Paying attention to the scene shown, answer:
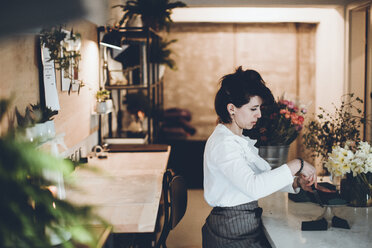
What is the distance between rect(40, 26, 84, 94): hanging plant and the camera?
8.09ft

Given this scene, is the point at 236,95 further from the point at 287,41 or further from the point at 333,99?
the point at 287,41

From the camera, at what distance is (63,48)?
2709 mm

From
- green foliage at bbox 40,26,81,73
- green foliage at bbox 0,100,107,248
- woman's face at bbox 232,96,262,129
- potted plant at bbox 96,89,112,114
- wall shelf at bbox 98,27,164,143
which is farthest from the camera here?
wall shelf at bbox 98,27,164,143

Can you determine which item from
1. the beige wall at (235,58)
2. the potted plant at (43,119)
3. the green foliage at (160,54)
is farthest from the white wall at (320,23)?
the potted plant at (43,119)

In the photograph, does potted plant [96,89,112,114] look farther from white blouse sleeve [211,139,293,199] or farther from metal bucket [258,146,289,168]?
white blouse sleeve [211,139,293,199]

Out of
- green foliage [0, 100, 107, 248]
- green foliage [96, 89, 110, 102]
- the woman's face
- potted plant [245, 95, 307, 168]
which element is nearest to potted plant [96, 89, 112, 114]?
green foliage [96, 89, 110, 102]

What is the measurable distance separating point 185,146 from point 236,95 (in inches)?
151

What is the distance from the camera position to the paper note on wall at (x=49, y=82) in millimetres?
2482

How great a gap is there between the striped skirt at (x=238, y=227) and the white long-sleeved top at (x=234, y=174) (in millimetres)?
40

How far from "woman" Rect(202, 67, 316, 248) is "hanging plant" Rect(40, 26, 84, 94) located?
1032mm

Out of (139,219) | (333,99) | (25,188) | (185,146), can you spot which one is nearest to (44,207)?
(25,188)

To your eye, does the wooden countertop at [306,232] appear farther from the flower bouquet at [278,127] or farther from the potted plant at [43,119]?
the potted plant at [43,119]

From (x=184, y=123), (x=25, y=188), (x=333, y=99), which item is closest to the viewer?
(x=25, y=188)

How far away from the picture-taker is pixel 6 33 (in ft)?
2.04
